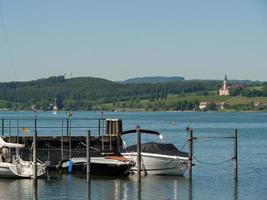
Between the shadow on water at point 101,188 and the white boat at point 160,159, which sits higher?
the white boat at point 160,159

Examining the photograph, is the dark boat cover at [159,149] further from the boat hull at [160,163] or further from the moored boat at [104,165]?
the moored boat at [104,165]

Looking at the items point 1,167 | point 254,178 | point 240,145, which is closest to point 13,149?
point 1,167

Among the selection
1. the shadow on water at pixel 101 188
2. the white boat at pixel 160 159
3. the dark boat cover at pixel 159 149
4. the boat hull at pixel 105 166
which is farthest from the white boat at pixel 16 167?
the dark boat cover at pixel 159 149

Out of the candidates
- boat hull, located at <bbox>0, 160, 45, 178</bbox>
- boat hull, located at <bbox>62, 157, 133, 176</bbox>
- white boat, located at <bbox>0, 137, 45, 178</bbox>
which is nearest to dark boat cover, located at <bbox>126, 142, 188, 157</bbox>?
boat hull, located at <bbox>62, 157, 133, 176</bbox>

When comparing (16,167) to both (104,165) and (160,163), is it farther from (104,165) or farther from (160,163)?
(160,163)

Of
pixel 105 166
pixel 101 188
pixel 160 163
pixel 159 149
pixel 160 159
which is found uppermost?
pixel 159 149

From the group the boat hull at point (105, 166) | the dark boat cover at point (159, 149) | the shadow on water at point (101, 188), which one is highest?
the dark boat cover at point (159, 149)

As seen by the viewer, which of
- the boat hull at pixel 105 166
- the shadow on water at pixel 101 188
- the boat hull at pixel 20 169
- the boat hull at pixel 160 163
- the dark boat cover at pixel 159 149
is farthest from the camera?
the dark boat cover at pixel 159 149

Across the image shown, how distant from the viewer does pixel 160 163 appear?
60.6 metres

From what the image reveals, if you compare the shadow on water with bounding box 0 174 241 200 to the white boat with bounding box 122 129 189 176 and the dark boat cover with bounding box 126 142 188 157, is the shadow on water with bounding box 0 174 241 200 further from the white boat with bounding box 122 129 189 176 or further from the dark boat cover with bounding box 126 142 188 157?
the dark boat cover with bounding box 126 142 188 157

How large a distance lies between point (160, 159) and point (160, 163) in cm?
40

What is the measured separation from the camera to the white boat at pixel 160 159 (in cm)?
6028

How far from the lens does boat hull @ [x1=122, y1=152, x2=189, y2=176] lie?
197 ft

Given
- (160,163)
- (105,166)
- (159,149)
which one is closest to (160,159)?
(160,163)
